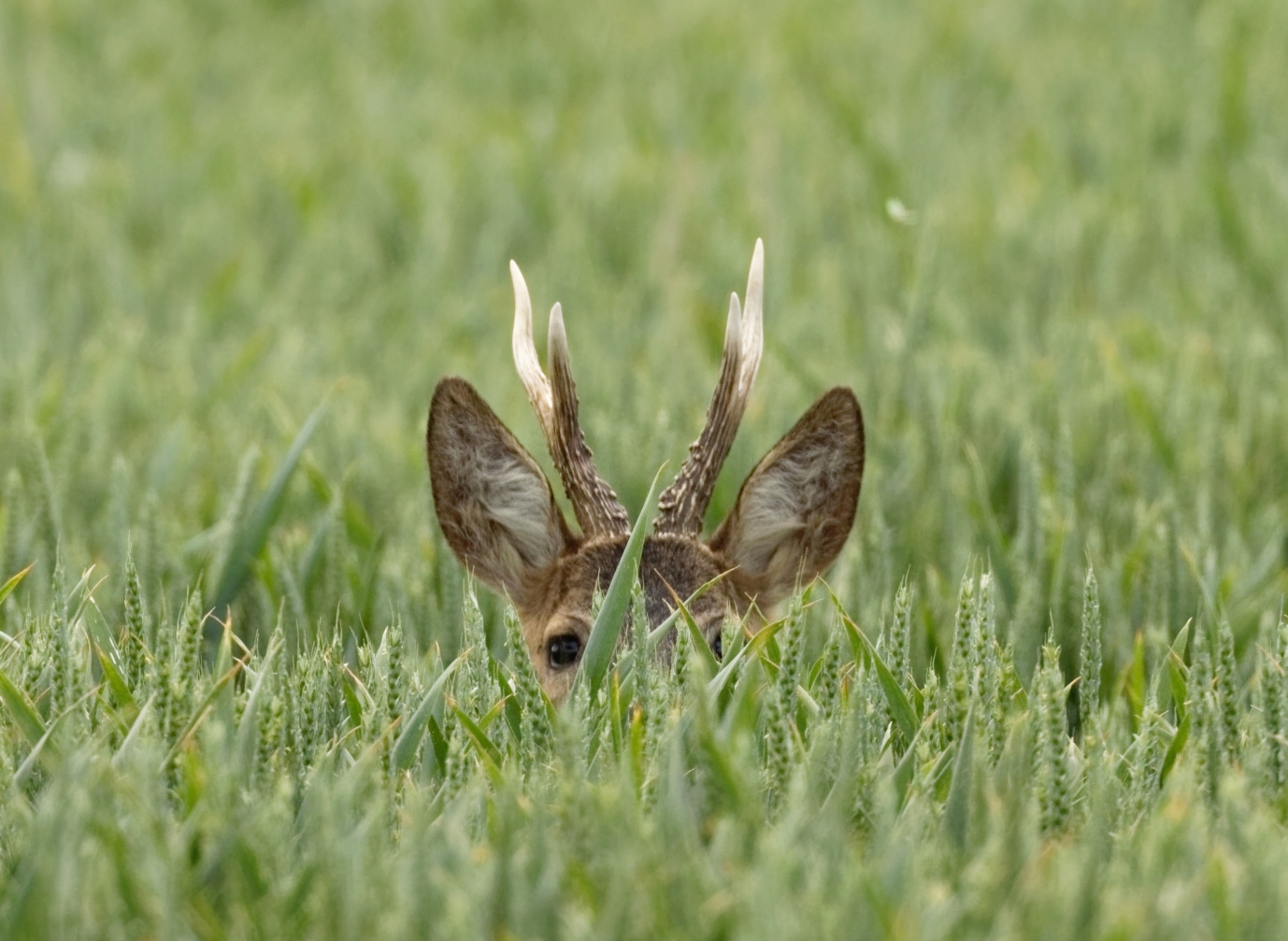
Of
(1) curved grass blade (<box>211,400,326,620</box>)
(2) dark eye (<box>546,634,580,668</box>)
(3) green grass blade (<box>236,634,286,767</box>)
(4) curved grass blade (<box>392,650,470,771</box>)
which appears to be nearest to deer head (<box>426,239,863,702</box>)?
(2) dark eye (<box>546,634,580,668</box>)

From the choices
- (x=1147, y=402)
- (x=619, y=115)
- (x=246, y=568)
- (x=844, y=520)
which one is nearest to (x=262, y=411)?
(x=246, y=568)

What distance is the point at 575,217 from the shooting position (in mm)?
8664

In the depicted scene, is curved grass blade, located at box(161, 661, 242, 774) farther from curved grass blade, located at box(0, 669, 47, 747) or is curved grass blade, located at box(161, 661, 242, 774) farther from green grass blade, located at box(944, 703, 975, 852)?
green grass blade, located at box(944, 703, 975, 852)

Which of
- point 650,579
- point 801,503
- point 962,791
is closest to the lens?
point 962,791

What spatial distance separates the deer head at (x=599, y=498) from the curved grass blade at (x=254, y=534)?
417mm

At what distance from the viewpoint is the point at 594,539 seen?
4.62 metres

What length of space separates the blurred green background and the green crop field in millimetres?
27

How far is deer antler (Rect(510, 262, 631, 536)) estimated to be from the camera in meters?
4.55

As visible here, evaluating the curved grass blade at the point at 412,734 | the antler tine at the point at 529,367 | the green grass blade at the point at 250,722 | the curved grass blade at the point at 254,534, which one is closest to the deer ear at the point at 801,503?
the antler tine at the point at 529,367

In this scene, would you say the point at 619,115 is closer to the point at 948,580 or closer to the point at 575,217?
the point at 575,217

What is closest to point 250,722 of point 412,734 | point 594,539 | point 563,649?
point 412,734

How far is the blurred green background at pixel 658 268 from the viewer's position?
5.01 meters

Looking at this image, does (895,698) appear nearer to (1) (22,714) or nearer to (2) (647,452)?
(1) (22,714)

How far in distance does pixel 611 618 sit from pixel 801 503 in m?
1.16
